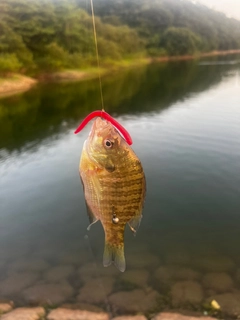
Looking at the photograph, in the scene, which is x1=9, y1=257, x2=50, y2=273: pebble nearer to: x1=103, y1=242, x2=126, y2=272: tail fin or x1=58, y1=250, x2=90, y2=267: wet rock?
x1=58, y1=250, x2=90, y2=267: wet rock

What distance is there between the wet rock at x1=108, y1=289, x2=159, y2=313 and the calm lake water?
0.02 meters

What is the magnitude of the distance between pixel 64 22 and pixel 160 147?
36965 mm

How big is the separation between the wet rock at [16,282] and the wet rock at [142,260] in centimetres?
215

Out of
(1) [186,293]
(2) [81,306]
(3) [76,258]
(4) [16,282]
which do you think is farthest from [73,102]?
(1) [186,293]

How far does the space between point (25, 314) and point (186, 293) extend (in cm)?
311

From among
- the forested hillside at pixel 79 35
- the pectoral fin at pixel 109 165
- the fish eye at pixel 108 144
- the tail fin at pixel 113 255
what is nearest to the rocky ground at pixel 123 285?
the tail fin at pixel 113 255

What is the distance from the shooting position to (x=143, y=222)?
405 inches

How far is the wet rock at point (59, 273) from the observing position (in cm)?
799

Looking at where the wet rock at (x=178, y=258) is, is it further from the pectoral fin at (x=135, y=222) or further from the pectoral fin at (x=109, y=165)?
the pectoral fin at (x=109, y=165)

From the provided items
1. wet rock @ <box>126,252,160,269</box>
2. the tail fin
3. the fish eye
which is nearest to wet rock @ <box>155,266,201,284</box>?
wet rock @ <box>126,252,160,269</box>

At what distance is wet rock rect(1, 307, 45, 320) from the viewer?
6.63 m

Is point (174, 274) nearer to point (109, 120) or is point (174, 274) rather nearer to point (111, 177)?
point (111, 177)

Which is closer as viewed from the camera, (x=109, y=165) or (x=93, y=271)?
(x=109, y=165)

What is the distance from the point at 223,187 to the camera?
12.1 m
